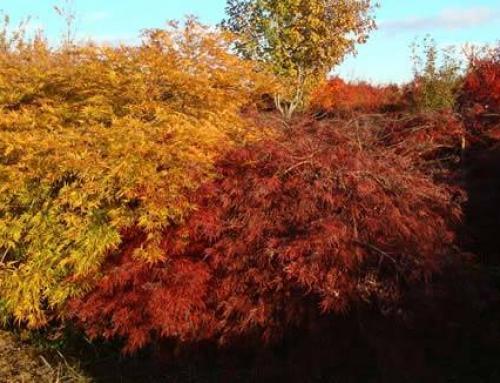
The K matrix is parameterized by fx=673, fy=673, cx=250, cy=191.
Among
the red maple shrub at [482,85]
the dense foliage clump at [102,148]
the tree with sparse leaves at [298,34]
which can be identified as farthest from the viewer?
the tree with sparse leaves at [298,34]

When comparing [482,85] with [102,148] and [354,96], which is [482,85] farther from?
[102,148]

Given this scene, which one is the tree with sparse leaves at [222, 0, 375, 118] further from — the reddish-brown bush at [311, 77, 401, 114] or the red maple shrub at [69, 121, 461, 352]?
the red maple shrub at [69, 121, 461, 352]

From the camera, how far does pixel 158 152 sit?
4.67m

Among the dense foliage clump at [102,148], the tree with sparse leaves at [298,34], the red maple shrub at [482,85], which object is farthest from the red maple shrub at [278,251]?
the tree with sparse leaves at [298,34]

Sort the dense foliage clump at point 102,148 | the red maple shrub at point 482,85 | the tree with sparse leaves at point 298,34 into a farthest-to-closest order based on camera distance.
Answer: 1. the tree with sparse leaves at point 298,34
2. the red maple shrub at point 482,85
3. the dense foliage clump at point 102,148

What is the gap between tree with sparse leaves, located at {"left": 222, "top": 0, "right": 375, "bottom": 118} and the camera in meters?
13.6

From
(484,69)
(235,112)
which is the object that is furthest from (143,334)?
(484,69)

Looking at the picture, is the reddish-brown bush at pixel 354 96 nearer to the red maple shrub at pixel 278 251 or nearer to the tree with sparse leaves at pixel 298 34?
the tree with sparse leaves at pixel 298 34

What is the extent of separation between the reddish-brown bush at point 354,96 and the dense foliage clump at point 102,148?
9.30 metres

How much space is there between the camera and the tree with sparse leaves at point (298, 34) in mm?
13562

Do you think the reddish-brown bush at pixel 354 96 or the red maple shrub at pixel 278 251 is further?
the reddish-brown bush at pixel 354 96

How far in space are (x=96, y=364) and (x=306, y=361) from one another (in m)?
1.72

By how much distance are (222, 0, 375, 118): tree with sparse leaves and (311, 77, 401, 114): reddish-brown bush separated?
1.06 meters

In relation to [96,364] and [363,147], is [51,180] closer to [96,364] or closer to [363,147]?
[96,364]
